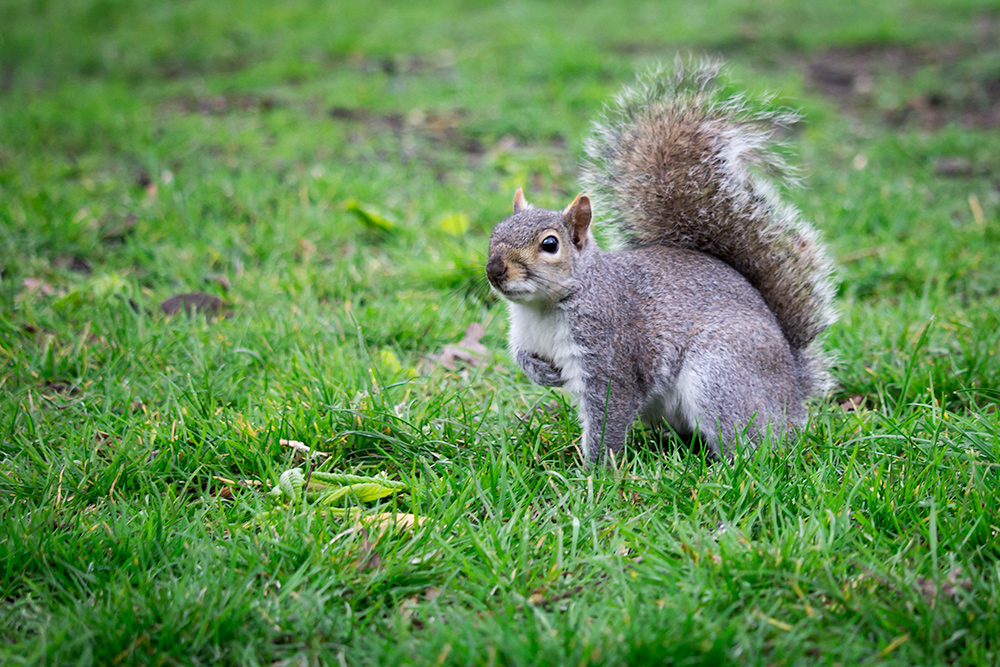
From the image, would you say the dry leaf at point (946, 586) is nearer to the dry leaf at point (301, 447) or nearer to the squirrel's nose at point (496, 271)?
the squirrel's nose at point (496, 271)

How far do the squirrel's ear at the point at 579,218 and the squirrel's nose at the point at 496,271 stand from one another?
0.21m

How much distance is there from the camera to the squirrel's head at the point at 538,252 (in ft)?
5.89

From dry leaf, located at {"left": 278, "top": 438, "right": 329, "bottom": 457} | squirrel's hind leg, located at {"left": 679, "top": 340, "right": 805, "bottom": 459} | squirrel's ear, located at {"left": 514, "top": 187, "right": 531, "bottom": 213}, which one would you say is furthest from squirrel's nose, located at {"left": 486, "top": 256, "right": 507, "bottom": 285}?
dry leaf, located at {"left": 278, "top": 438, "right": 329, "bottom": 457}

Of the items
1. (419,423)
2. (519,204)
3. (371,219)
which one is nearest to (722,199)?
(519,204)

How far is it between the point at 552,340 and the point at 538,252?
8.5 inches

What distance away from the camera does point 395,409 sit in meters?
2.03

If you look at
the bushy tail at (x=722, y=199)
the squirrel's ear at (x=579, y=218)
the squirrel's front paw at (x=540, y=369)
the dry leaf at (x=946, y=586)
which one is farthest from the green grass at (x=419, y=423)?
the squirrel's ear at (x=579, y=218)

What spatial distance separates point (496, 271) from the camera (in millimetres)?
1784

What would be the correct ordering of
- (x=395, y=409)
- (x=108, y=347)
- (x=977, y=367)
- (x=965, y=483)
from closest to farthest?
(x=965, y=483), (x=395, y=409), (x=977, y=367), (x=108, y=347)

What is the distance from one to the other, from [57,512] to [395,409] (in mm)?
764

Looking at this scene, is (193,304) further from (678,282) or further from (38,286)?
(678,282)

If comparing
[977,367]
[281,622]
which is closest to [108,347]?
[281,622]

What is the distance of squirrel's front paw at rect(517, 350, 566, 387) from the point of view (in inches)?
76.1

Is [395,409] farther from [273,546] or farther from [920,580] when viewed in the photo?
[920,580]
